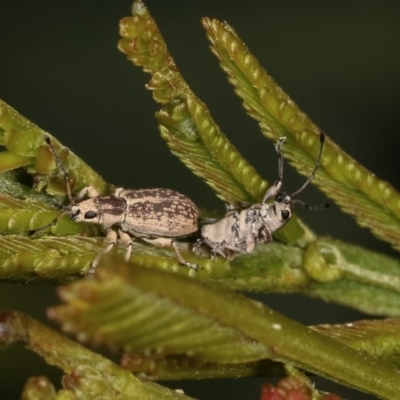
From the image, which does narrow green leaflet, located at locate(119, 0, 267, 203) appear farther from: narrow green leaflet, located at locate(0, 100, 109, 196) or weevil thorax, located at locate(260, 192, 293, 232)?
narrow green leaflet, located at locate(0, 100, 109, 196)

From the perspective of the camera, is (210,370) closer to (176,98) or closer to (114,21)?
(176,98)

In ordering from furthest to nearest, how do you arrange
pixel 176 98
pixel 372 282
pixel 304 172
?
pixel 372 282
pixel 304 172
pixel 176 98

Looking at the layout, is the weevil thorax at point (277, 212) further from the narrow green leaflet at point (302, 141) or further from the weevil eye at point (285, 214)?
the narrow green leaflet at point (302, 141)

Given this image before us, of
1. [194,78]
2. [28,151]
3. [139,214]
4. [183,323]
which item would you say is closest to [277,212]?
[139,214]

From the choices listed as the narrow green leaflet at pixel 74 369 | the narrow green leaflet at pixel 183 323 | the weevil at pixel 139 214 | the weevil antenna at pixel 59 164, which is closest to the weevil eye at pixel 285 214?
the weevil at pixel 139 214

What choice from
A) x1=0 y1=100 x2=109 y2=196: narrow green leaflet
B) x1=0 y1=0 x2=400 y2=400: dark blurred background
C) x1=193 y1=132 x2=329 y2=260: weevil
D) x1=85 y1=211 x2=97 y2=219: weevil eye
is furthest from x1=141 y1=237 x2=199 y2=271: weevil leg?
x1=0 y1=0 x2=400 y2=400: dark blurred background

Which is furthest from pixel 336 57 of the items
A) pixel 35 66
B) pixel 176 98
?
pixel 176 98

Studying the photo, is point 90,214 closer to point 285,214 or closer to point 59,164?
point 59,164
